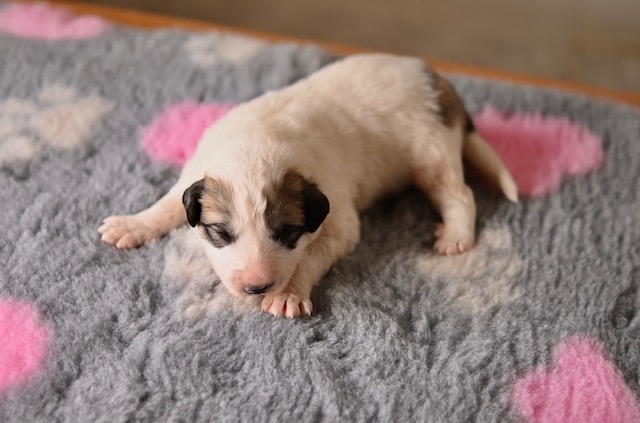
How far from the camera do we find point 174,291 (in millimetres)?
2117

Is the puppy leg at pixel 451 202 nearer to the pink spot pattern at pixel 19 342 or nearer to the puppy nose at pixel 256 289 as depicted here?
the puppy nose at pixel 256 289

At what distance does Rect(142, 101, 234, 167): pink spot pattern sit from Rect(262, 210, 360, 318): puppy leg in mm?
710

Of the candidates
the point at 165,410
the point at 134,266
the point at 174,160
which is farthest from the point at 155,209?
the point at 165,410

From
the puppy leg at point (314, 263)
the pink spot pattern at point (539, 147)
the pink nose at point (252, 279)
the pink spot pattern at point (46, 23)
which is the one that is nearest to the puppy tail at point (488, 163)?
the pink spot pattern at point (539, 147)

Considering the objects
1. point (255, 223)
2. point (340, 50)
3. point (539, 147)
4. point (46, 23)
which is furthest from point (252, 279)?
point (46, 23)

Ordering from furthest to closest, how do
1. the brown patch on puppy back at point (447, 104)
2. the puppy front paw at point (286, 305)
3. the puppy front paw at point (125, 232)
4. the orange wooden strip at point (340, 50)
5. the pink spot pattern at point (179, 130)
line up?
the orange wooden strip at point (340, 50) → the pink spot pattern at point (179, 130) → the brown patch on puppy back at point (447, 104) → the puppy front paw at point (125, 232) → the puppy front paw at point (286, 305)

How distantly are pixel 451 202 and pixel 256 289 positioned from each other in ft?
2.82

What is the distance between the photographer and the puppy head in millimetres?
1895

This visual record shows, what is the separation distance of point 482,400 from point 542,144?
4.47 feet

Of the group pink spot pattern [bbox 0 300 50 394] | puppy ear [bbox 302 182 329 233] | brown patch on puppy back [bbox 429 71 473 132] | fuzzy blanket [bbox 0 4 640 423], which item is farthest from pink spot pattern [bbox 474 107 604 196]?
pink spot pattern [bbox 0 300 50 394]

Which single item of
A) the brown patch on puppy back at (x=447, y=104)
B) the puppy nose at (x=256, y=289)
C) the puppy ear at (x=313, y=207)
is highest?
A: the puppy ear at (x=313, y=207)

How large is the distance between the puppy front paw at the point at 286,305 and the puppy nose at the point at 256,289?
112 millimetres

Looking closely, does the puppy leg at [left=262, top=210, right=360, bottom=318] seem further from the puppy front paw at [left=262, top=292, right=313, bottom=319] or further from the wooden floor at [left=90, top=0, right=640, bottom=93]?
the wooden floor at [left=90, top=0, right=640, bottom=93]

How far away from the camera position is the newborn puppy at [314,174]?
6.31 feet
